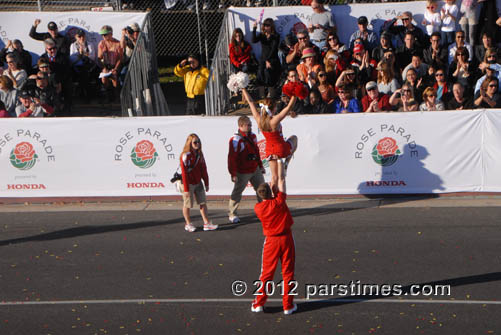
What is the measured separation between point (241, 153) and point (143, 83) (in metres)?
6.29

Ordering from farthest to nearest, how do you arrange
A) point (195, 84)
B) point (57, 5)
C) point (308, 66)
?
point (57, 5) → point (195, 84) → point (308, 66)

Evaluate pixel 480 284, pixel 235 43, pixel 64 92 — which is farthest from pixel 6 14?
pixel 480 284

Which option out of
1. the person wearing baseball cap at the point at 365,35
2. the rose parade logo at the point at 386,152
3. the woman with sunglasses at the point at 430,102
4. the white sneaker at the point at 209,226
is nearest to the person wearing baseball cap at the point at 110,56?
the person wearing baseball cap at the point at 365,35

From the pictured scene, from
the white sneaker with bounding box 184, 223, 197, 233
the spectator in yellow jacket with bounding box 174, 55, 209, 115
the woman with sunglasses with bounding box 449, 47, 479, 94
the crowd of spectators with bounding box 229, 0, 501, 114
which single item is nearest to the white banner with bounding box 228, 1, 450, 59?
the crowd of spectators with bounding box 229, 0, 501, 114

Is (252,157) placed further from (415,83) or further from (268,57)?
(268,57)

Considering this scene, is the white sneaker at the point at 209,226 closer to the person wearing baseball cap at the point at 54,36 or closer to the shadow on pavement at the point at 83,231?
the shadow on pavement at the point at 83,231

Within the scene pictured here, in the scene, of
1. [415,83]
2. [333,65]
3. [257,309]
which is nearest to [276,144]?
[257,309]

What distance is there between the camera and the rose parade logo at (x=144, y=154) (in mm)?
13117

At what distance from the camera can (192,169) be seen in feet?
36.9

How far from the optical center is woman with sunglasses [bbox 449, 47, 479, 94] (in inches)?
602

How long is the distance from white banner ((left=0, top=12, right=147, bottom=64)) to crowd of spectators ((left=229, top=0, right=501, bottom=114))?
317cm

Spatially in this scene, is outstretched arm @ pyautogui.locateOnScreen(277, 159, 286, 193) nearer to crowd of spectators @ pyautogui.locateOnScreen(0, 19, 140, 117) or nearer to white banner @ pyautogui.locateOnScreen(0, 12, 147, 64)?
crowd of spectators @ pyautogui.locateOnScreen(0, 19, 140, 117)

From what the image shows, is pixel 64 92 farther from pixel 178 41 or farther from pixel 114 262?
pixel 114 262

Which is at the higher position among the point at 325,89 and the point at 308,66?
the point at 308,66
